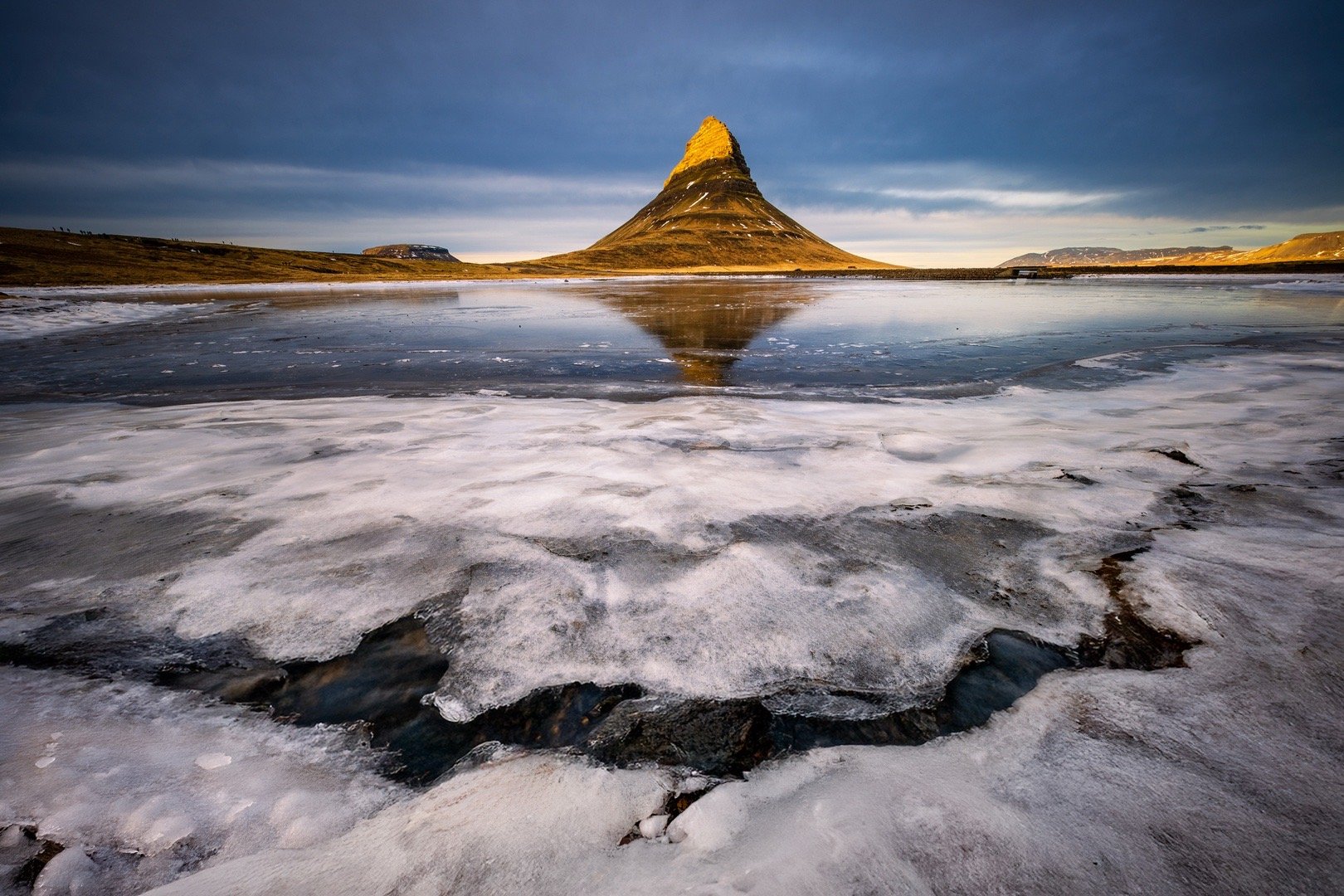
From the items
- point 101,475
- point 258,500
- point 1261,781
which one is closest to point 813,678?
point 1261,781

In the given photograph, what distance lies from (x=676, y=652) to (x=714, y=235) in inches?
6051

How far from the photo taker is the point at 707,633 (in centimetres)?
225

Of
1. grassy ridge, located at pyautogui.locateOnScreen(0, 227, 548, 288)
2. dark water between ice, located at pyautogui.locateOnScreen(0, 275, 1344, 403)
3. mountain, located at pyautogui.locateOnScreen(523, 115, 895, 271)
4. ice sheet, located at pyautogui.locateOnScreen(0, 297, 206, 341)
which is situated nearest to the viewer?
dark water between ice, located at pyautogui.locateOnScreen(0, 275, 1344, 403)

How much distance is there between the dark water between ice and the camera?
750 centimetres

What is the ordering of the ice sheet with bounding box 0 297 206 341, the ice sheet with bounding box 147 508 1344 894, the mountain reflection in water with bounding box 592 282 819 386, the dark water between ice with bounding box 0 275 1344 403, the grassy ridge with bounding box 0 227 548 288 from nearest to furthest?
the ice sheet with bounding box 147 508 1344 894
the dark water between ice with bounding box 0 275 1344 403
the mountain reflection in water with bounding box 592 282 819 386
the ice sheet with bounding box 0 297 206 341
the grassy ridge with bounding box 0 227 548 288

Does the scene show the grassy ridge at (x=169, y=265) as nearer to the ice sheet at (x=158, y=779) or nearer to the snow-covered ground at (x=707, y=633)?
the snow-covered ground at (x=707, y=633)

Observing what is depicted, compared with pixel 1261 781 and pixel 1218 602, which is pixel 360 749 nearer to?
pixel 1261 781

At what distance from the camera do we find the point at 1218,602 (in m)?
2.28

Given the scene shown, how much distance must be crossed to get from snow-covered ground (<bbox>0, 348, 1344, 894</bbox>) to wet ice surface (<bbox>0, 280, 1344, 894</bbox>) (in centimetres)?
1

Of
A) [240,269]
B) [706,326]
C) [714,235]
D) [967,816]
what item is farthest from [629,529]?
[714,235]

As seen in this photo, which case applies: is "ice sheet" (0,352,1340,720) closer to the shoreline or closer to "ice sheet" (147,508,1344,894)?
"ice sheet" (147,508,1344,894)

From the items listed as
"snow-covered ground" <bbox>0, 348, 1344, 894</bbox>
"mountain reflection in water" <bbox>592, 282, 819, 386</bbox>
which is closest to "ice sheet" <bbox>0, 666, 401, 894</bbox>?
Result: "snow-covered ground" <bbox>0, 348, 1344, 894</bbox>

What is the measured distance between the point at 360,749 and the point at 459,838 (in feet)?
1.91

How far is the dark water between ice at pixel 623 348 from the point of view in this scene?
750 centimetres
